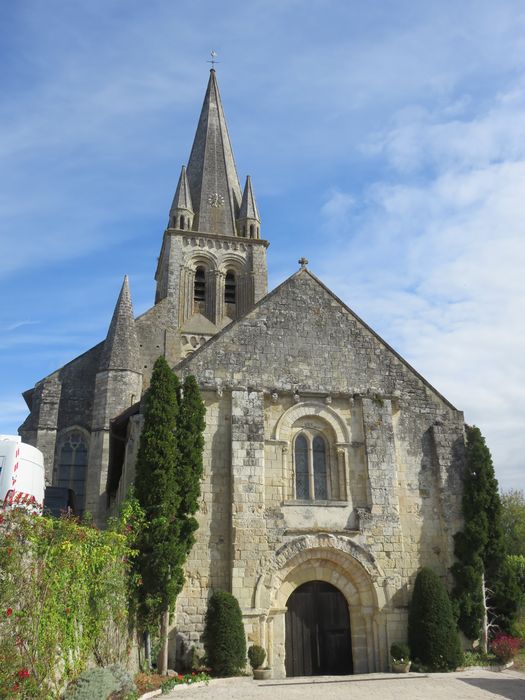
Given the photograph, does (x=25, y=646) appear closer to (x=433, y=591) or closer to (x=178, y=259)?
(x=433, y=591)

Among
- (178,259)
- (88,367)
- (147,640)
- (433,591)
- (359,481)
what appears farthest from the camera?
(178,259)

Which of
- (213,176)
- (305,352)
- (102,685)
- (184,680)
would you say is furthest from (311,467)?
(213,176)

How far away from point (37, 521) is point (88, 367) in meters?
18.5

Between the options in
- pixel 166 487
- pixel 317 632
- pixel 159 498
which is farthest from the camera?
pixel 317 632

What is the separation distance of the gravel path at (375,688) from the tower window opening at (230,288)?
2550cm

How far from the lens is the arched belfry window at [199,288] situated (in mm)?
35784

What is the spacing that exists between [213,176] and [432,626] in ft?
103

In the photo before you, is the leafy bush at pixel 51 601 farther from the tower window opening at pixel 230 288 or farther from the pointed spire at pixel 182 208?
the pointed spire at pixel 182 208

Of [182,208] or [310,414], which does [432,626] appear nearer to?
[310,414]

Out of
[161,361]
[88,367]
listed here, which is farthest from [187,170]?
[161,361]

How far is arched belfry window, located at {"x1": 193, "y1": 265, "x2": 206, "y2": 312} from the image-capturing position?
1409 inches

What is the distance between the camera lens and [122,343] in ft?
80.8

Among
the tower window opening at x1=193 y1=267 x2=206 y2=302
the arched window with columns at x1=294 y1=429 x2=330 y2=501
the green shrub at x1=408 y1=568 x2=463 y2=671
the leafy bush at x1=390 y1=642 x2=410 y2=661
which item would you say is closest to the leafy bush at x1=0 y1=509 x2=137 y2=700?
the arched window with columns at x1=294 y1=429 x2=330 y2=501

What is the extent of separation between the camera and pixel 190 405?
14.3 m
